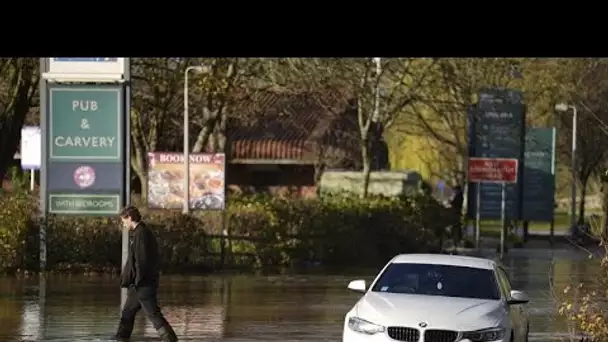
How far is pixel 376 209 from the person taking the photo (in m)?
36.9

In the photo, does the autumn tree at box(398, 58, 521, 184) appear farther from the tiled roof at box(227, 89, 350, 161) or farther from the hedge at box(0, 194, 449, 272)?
the hedge at box(0, 194, 449, 272)

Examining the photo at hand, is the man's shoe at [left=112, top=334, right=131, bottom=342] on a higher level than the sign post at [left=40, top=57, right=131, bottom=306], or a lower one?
lower

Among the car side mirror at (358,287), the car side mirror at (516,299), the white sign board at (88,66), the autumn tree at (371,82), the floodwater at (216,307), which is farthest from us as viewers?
the autumn tree at (371,82)

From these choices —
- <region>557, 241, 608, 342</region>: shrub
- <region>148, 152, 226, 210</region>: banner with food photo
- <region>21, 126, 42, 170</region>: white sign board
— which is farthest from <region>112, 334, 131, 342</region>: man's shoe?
<region>21, 126, 42, 170</region>: white sign board

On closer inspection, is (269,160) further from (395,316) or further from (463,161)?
(395,316)

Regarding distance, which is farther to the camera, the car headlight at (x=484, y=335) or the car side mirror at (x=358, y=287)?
the car side mirror at (x=358, y=287)

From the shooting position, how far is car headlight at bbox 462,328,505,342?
14344 millimetres

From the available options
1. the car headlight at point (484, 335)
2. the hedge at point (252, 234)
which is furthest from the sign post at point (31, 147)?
the car headlight at point (484, 335)

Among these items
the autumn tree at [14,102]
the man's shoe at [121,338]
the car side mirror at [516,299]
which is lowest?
the man's shoe at [121,338]

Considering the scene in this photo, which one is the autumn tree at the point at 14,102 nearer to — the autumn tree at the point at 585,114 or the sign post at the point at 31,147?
the sign post at the point at 31,147

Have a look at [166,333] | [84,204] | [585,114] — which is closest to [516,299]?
[166,333]

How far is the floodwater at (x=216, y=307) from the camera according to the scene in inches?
758

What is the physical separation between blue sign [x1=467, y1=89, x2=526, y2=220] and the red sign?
5.56ft
